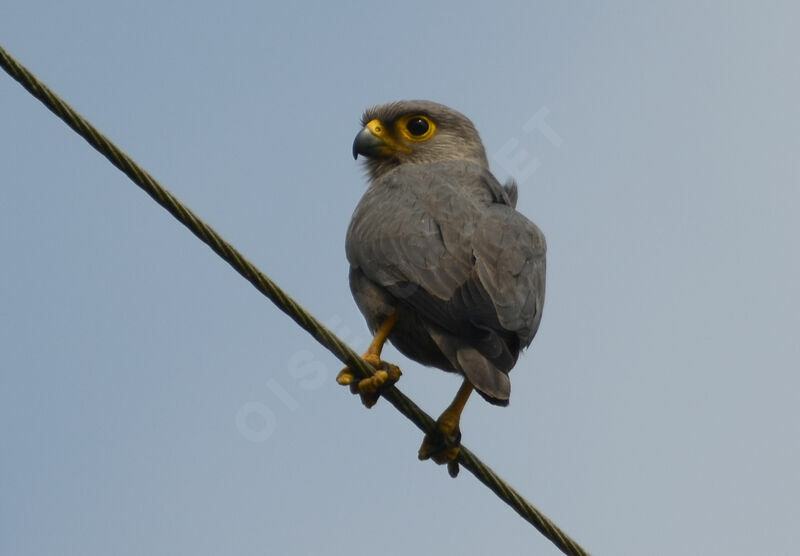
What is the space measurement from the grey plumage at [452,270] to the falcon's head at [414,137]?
0.86 m

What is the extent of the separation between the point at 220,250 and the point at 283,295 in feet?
1.02

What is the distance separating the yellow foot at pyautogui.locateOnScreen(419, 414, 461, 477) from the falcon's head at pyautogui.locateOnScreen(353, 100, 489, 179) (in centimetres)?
264

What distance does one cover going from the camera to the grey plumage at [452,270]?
6.10 meters

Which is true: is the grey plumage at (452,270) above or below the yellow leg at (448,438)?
above

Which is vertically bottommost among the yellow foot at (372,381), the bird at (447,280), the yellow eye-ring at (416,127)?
the yellow foot at (372,381)

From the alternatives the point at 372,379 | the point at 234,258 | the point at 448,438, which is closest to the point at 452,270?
the point at 372,379

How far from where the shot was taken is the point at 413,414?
5820mm

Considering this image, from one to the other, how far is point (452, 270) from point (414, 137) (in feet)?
8.81

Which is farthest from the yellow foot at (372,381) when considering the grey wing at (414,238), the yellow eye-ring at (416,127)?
the yellow eye-ring at (416,127)

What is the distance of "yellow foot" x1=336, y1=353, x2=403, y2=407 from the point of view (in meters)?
6.10

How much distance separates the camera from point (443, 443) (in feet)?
21.0

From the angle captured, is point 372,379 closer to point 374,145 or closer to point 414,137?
point 374,145

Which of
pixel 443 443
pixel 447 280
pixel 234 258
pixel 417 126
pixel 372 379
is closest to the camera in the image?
pixel 234 258

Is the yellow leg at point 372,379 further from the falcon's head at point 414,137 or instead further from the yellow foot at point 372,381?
the falcon's head at point 414,137
